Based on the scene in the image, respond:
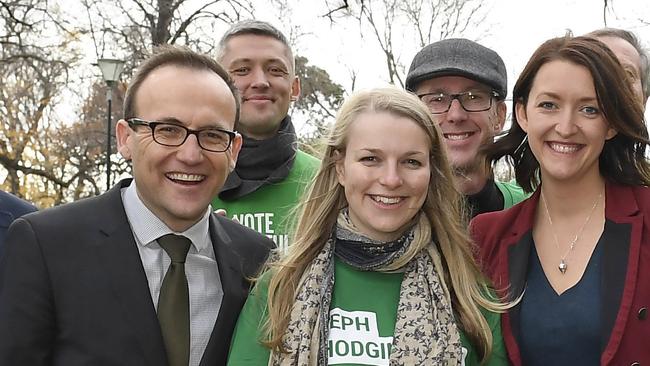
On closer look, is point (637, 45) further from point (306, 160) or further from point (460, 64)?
point (306, 160)

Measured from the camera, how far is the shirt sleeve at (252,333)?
3.26 m

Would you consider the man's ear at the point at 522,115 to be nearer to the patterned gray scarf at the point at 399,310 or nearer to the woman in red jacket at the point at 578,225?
the woman in red jacket at the point at 578,225

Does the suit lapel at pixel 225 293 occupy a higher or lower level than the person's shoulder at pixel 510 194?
lower

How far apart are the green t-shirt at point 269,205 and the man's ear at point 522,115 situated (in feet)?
4.34

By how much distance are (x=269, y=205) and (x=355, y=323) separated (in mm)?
1717

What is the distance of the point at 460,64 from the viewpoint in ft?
14.7

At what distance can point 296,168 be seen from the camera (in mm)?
5137

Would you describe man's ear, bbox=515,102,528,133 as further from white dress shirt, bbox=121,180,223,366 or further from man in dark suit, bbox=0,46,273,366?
white dress shirt, bbox=121,180,223,366

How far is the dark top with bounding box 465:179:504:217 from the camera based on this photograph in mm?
4629

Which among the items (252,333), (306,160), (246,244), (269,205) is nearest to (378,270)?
(252,333)

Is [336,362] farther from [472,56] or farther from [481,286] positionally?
[472,56]

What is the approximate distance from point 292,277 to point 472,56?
177 centimetres

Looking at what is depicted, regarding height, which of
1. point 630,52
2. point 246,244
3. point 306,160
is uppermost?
point 630,52

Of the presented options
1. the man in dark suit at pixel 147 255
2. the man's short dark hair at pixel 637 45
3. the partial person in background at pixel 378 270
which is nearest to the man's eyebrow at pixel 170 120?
the man in dark suit at pixel 147 255
